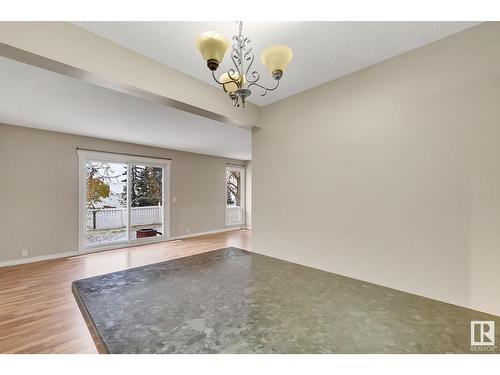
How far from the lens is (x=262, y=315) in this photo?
0.75 metres

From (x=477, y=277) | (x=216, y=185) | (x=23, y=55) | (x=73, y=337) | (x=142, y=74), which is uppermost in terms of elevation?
(x=142, y=74)

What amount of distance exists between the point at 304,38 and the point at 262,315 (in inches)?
74.6

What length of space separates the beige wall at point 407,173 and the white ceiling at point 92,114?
1855 millimetres

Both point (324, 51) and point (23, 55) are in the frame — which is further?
point (324, 51)

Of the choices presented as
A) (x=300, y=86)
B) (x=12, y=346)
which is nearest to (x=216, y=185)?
(x=300, y=86)

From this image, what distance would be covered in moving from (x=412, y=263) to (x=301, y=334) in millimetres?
1702

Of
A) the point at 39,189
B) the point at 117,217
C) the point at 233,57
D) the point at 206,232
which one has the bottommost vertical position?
the point at 206,232

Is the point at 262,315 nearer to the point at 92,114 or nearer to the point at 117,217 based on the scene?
the point at 92,114

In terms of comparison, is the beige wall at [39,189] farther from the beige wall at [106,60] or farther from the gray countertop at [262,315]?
the gray countertop at [262,315]

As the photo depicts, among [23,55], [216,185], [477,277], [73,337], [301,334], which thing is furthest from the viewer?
[216,185]

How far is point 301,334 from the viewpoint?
0.65 metres

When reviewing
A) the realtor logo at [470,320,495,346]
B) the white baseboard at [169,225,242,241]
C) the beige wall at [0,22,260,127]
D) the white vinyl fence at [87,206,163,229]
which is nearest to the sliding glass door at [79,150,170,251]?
the white vinyl fence at [87,206,163,229]

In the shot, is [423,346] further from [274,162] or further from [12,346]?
[12,346]
